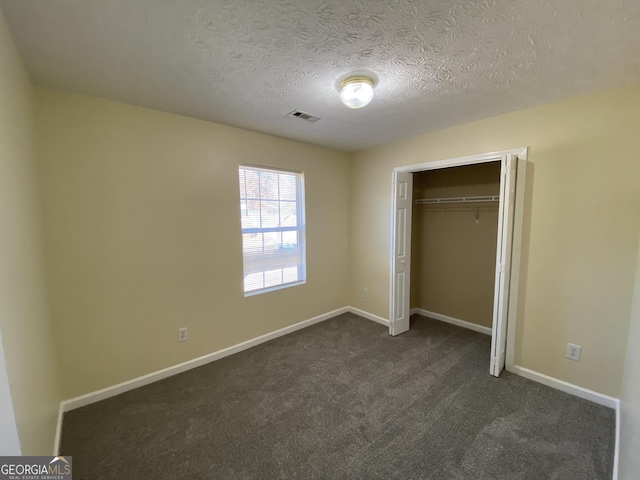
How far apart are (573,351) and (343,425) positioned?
1999 millimetres

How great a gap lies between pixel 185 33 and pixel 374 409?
8.83 ft

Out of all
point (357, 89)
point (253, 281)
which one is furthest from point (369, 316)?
point (357, 89)

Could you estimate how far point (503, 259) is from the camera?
2.29 m

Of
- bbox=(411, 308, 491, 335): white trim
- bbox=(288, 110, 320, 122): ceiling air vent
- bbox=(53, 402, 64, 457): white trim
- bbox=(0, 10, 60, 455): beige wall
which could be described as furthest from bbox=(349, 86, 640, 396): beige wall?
bbox=(53, 402, 64, 457): white trim

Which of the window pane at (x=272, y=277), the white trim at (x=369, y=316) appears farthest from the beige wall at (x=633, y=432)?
the window pane at (x=272, y=277)

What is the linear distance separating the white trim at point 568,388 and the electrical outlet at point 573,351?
228mm

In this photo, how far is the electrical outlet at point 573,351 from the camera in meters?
2.12

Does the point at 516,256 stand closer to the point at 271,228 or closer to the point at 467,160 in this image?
the point at 467,160

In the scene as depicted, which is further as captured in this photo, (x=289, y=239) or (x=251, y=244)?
(x=289, y=239)

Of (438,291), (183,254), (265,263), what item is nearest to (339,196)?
(265,263)

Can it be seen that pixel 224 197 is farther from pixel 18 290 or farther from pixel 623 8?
pixel 623 8

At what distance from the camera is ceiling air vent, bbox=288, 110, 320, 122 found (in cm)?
232

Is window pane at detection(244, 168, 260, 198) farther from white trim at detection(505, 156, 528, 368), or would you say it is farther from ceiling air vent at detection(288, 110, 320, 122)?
white trim at detection(505, 156, 528, 368)

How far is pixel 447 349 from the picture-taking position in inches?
112
